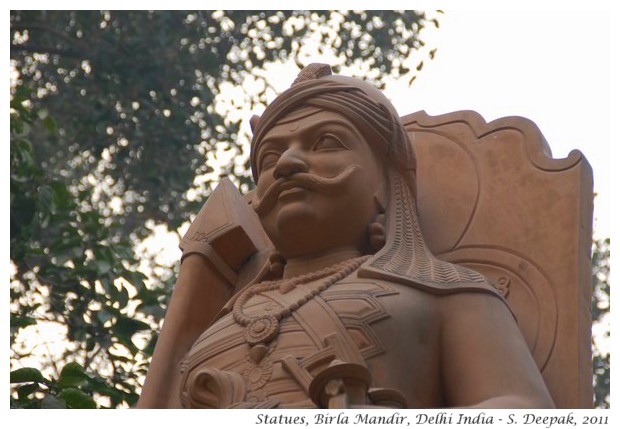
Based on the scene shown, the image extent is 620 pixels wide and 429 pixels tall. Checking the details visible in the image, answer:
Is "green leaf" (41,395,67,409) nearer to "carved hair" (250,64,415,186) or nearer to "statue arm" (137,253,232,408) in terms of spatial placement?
"statue arm" (137,253,232,408)

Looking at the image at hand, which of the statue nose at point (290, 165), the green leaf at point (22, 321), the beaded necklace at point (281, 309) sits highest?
the green leaf at point (22, 321)

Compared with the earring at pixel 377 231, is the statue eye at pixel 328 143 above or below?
above

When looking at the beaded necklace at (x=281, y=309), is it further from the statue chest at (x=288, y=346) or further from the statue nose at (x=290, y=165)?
the statue nose at (x=290, y=165)

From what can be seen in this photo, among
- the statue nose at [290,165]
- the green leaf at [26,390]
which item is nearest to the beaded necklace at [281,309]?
the statue nose at [290,165]

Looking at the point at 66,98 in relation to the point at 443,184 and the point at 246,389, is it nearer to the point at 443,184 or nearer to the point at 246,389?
the point at 443,184

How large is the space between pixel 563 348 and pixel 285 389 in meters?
1.24

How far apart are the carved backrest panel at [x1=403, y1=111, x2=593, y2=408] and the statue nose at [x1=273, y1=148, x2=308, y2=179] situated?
2.61 ft

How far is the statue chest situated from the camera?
5832mm

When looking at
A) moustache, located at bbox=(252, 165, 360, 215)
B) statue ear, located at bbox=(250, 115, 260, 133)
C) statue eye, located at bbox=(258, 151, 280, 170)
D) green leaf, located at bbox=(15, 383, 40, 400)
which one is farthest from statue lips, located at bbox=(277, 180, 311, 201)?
green leaf, located at bbox=(15, 383, 40, 400)

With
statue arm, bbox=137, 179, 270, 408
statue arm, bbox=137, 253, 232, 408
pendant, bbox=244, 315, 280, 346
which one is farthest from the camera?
statue arm, bbox=137, 179, 270, 408

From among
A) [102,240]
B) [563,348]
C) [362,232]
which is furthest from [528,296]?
[102,240]

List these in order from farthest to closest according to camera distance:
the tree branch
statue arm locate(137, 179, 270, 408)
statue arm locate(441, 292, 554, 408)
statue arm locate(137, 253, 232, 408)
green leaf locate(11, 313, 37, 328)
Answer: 1. the tree branch
2. green leaf locate(11, 313, 37, 328)
3. statue arm locate(137, 179, 270, 408)
4. statue arm locate(137, 253, 232, 408)
5. statue arm locate(441, 292, 554, 408)

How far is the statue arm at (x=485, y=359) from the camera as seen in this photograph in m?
5.80
